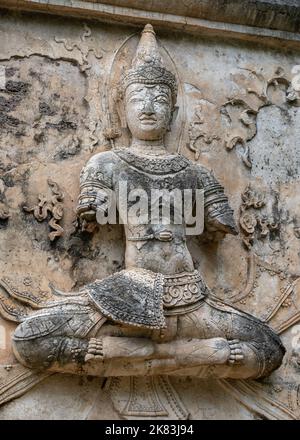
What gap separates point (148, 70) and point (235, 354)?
6.47ft

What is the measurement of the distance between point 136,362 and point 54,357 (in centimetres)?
50

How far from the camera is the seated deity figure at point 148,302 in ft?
18.6

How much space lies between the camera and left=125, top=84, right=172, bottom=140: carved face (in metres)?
6.34

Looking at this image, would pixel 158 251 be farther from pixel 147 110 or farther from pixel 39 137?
pixel 39 137

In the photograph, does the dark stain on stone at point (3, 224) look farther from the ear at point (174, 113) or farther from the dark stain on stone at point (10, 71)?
the ear at point (174, 113)

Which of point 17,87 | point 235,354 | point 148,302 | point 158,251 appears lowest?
point 235,354

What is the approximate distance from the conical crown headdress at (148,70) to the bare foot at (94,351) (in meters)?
1.81

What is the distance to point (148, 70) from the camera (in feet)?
21.0

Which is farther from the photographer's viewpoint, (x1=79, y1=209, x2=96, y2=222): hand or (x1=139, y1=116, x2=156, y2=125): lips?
(x1=139, y1=116, x2=156, y2=125): lips

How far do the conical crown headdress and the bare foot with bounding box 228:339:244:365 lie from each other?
68.7 inches

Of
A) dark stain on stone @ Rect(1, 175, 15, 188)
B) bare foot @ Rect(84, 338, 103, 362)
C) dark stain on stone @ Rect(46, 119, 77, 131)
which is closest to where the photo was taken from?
bare foot @ Rect(84, 338, 103, 362)

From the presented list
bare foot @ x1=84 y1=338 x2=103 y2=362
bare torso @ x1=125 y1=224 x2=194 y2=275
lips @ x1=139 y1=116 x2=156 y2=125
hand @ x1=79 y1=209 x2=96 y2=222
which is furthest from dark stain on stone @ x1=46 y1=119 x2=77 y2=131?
bare foot @ x1=84 y1=338 x2=103 y2=362

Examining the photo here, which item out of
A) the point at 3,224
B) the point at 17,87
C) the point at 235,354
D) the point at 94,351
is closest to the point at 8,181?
the point at 3,224

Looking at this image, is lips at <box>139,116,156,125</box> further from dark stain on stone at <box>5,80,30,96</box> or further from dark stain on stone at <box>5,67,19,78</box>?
dark stain on stone at <box>5,67,19,78</box>
